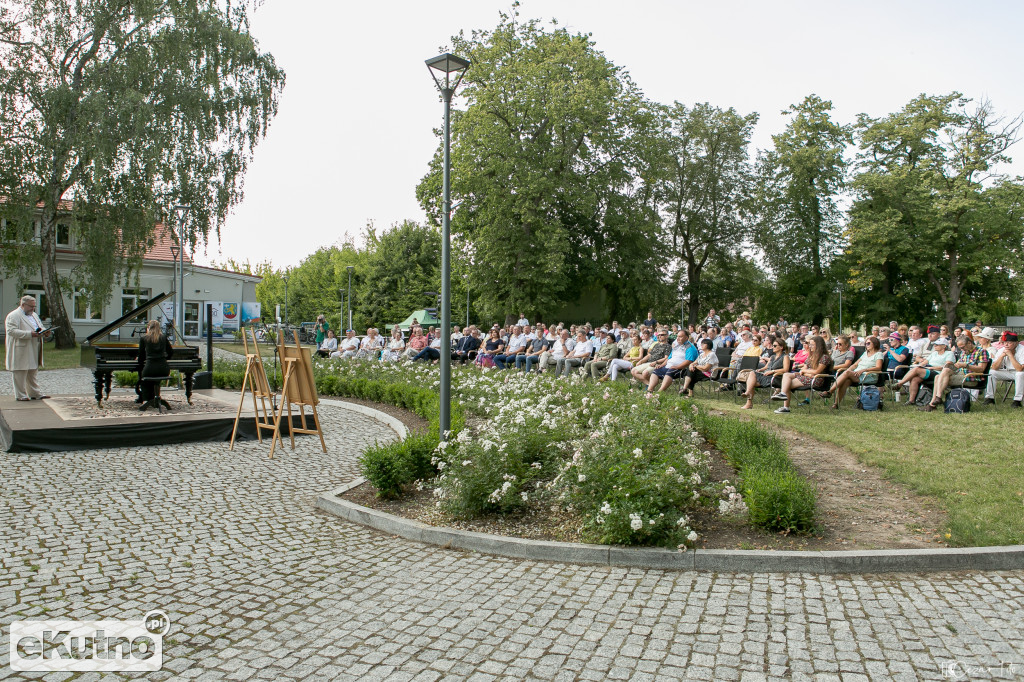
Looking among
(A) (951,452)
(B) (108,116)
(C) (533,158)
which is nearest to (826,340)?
(A) (951,452)

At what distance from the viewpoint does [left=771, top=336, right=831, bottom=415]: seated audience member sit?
10.6 metres

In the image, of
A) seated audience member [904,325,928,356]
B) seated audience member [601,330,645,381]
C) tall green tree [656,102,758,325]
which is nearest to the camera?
seated audience member [904,325,928,356]

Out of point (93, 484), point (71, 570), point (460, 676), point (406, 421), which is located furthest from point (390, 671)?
point (406, 421)

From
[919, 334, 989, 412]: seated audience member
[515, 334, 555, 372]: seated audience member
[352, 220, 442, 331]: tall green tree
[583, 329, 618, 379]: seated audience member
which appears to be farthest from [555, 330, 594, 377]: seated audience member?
[352, 220, 442, 331]: tall green tree

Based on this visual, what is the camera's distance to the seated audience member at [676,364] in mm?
12000

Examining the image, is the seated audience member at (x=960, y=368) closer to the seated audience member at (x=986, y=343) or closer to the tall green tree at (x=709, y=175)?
the seated audience member at (x=986, y=343)

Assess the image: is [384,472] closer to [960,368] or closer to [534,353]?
[960,368]

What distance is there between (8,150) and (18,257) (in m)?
4.10

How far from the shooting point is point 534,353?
18031 millimetres

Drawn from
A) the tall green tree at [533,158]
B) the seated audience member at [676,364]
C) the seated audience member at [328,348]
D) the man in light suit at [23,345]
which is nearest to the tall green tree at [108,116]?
the seated audience member at [328,348]

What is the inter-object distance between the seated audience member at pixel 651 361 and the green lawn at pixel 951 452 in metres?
1.92

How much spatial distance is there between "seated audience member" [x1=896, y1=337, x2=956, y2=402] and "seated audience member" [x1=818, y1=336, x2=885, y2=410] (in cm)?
43

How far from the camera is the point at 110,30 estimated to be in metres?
23.8

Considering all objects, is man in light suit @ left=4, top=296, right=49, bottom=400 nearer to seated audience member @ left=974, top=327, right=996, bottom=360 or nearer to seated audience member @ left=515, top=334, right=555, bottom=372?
seated audience member @ left=515, top=334, right=555, bottom=372
